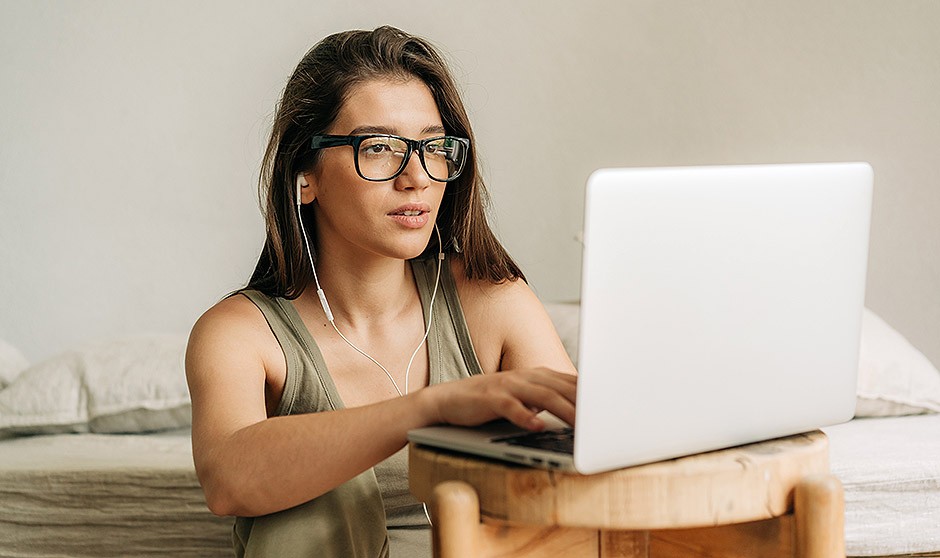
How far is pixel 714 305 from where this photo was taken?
0.80 m

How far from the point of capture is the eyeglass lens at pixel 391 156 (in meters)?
1.22

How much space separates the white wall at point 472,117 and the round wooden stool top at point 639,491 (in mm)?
1596

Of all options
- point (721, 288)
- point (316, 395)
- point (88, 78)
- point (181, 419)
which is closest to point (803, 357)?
point (721, 288)

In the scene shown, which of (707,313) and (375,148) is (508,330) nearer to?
(375,148)

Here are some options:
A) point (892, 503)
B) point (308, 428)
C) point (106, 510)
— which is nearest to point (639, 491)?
point (308, 428)

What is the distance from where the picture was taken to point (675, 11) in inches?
93.3

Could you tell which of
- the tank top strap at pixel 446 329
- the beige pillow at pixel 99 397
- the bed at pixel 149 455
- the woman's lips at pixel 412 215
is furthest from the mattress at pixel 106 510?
the woman's lips at pixel 412 215

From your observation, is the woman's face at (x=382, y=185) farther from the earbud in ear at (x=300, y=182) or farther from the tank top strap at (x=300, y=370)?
the tank top strap at (x=300, y=370)

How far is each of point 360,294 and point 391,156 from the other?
0.20 m

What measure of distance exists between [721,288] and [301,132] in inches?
26.8

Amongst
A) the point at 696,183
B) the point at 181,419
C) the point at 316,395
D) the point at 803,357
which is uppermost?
the point at 696,183

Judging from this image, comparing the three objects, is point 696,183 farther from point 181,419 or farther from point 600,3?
point 600,3

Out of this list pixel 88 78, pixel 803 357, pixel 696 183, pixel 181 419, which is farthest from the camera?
pixel 88 78

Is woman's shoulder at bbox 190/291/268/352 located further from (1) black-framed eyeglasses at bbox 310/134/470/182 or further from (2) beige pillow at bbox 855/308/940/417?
(2) beige pillow at bbox 855/308/940/417
